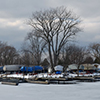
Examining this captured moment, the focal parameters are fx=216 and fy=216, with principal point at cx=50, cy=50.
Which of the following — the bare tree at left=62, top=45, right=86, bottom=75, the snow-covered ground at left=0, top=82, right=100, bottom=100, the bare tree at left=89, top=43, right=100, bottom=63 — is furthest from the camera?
the bare tree at left=89, top=43, right=100, bottom=63

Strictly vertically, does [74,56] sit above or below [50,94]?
above

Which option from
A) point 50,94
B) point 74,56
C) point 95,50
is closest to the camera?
point 50,94

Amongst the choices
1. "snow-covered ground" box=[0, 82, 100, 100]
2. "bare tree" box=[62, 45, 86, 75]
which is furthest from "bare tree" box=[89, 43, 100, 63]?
"snow-covered ground" box=[0, 82, 100, 100]

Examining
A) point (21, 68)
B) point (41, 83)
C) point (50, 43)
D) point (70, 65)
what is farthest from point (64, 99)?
point (70, 65)

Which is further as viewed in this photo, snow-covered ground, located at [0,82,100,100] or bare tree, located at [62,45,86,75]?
bare tree, located at [62,45,86,75]

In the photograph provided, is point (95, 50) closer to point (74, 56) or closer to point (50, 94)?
point (74, 56)

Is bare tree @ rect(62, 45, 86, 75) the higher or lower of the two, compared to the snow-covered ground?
higher

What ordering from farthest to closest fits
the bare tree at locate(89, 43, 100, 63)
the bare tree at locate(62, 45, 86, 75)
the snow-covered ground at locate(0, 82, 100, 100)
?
the bare tree at locate(89, 43, 100, 63) → the bare tree at locate(62, 45, 86, 75) → the snow-covered ground at locate(0, 82, 100, 100)

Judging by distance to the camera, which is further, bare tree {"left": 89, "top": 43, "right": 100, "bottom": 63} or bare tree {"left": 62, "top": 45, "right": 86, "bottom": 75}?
bare tree {"left": 89, "top": 43, "right": 100, "bottom": 63}

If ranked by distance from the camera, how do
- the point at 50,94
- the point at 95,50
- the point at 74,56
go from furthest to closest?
the point at 95,50, the point at 74,56, the point at 50,94

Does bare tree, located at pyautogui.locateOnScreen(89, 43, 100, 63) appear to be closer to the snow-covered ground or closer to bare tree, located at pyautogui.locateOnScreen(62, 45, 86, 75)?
bare tree, located at pyautogui.locateOnScreen(62, 45, 86, 75)

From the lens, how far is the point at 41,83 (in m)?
33.2

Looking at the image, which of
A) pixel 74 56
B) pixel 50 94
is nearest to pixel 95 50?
pixel 74 56

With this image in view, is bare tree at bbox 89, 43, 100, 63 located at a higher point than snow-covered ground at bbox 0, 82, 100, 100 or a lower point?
higher
